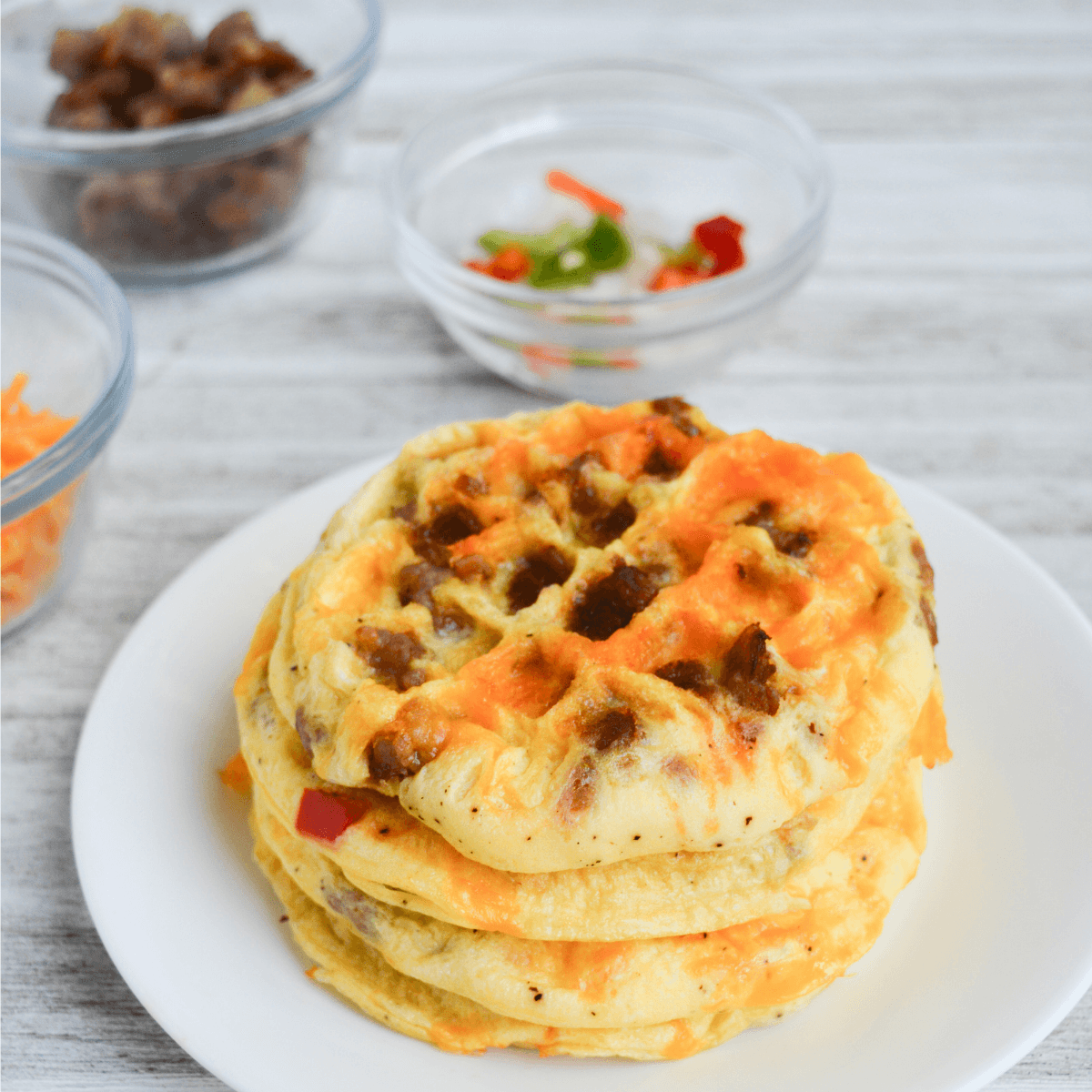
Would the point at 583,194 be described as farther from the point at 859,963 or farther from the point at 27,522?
the point at 859,963

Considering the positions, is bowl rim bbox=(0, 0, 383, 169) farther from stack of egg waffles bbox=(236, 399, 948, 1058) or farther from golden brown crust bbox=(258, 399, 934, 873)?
stack of egg waffles bbox=(236, 399, 948, 1058)

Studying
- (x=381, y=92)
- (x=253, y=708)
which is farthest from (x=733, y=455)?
(x=381, y=92)

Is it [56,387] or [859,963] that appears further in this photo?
[56,387]

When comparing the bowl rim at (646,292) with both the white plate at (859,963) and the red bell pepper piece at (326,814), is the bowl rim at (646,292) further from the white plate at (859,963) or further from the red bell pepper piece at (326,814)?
the red bell pepper piece at (326,814)

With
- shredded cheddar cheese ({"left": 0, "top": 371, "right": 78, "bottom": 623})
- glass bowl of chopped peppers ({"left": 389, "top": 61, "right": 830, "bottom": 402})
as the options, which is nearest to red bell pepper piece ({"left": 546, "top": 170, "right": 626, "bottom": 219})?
glass bowl of chopped peppers ({"left": 389, "top": 61, "right": 830, "bottom": 402})

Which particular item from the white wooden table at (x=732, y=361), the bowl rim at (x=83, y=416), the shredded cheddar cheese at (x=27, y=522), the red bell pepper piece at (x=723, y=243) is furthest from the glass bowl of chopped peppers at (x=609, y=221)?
the shredded cheddar cheese at (x=27, y=522)

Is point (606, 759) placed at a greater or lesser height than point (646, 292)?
greater

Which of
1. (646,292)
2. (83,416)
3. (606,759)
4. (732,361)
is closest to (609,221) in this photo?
(646,292)

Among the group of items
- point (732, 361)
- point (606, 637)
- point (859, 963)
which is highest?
point (606, 637)
